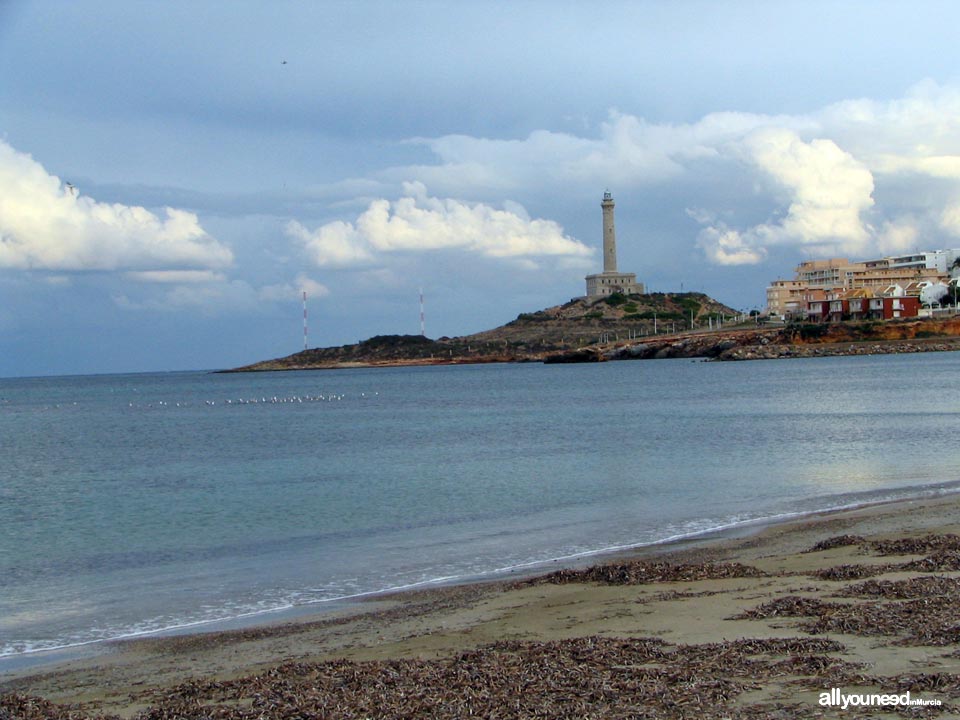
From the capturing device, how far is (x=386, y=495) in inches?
1024

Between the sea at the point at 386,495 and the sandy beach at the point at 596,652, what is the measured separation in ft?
6.04

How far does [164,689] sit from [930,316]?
143m

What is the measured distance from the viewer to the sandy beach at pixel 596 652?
7.83 meters

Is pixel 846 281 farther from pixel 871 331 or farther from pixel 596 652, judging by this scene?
pixel 596 652

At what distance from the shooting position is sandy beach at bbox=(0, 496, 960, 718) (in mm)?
7832

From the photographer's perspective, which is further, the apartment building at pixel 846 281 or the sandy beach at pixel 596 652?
the apartment building at pixel 846 281

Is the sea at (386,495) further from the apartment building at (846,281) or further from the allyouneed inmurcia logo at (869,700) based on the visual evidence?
the apartment building at (846,281)

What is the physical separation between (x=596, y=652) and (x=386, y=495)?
676 inches

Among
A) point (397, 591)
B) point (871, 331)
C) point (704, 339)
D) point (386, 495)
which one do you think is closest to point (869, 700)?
point (397, 591)

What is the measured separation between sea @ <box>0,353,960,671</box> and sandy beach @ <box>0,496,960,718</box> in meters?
1.84

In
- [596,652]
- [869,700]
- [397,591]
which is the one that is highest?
[869,700]

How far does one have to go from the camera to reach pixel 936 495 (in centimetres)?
2117

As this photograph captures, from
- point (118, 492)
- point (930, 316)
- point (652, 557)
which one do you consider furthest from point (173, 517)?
point (930, 316)

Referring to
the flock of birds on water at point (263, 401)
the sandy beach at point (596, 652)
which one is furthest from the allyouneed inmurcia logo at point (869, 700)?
the flock of birds on water at point (263, 401)
